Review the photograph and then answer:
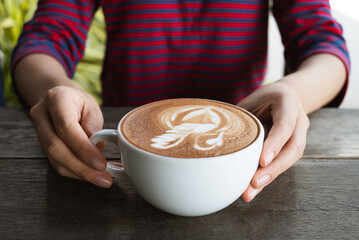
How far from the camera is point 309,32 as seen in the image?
99cm

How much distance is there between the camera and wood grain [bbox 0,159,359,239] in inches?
17.5

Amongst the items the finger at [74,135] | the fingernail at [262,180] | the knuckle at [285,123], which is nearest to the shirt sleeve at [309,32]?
the knuckle at [285,123]

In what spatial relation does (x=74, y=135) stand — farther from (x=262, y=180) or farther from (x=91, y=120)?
(x=262, y=180)

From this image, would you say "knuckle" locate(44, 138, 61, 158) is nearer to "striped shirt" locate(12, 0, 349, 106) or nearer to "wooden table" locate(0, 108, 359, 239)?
"wooden table" locate(0, 108, 359, 239)

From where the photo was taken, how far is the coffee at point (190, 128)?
425 mm

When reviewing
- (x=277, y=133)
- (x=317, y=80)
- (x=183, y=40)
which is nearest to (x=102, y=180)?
(x=277, y=133)

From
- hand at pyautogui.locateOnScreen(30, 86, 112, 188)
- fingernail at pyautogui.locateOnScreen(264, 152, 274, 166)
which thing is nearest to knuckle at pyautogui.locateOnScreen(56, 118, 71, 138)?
hand at pyautogui.locateOnScreen(30, 86, 112, 188)

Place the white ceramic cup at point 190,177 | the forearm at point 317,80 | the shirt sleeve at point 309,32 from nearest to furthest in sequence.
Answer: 1. the white ceramic cup at point 190,177
2. the forearm at point 317,80
3. the shirt sleeve at point 309,32

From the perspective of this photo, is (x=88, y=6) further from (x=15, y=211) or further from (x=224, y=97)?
(x=15, y=211)

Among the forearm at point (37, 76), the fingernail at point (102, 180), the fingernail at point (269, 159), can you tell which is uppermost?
the fingernail at point (269, 159)

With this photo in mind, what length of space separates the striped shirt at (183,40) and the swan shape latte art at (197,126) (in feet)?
1.79

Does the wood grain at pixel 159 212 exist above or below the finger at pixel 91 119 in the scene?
below

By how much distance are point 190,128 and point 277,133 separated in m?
0.15

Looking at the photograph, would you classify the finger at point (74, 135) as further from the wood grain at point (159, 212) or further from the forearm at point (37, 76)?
the forearm at point (37, 76)
